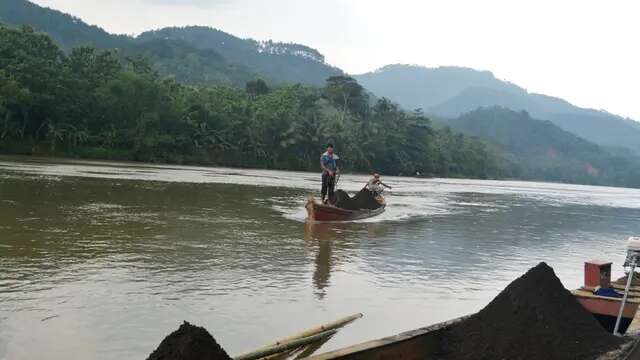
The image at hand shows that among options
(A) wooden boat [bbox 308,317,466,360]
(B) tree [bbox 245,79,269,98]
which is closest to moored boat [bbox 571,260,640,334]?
(A) wooden boat [bbox 308,317,466,360]

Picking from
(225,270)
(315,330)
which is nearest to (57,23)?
(225,270)

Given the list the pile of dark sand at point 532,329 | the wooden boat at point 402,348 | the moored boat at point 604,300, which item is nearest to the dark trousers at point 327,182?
the moored boat at point 604,300

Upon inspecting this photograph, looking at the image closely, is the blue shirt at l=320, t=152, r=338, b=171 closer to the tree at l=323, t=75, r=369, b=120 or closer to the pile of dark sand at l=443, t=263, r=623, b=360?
the pile of dark sand at l=443, t=263, r=623, b=360

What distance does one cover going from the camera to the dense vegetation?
5103 cm

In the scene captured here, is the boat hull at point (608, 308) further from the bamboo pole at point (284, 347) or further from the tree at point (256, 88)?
the tree at point (256, 88)

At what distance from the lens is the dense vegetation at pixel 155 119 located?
5103cm

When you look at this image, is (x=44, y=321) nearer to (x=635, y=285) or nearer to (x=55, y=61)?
(x=635, y=285)

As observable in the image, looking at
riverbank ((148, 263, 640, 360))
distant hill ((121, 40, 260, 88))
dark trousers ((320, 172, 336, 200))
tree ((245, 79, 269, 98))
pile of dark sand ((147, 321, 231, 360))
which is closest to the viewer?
pile of dark sand ((147, 321, 231, 360))

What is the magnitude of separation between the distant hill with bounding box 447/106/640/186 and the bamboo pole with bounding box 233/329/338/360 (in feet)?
448

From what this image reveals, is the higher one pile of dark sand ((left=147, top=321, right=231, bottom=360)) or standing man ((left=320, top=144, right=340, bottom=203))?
standing man ((left=320, top=144, right=340, bottom=203))

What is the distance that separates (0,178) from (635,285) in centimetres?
2162

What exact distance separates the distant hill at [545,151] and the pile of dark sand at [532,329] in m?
136

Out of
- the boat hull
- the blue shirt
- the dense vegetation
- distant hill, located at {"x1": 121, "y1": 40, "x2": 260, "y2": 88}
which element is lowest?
the boat hull

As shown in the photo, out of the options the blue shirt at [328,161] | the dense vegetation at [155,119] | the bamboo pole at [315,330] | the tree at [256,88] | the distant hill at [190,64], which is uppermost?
the distant hill at [190,64]
